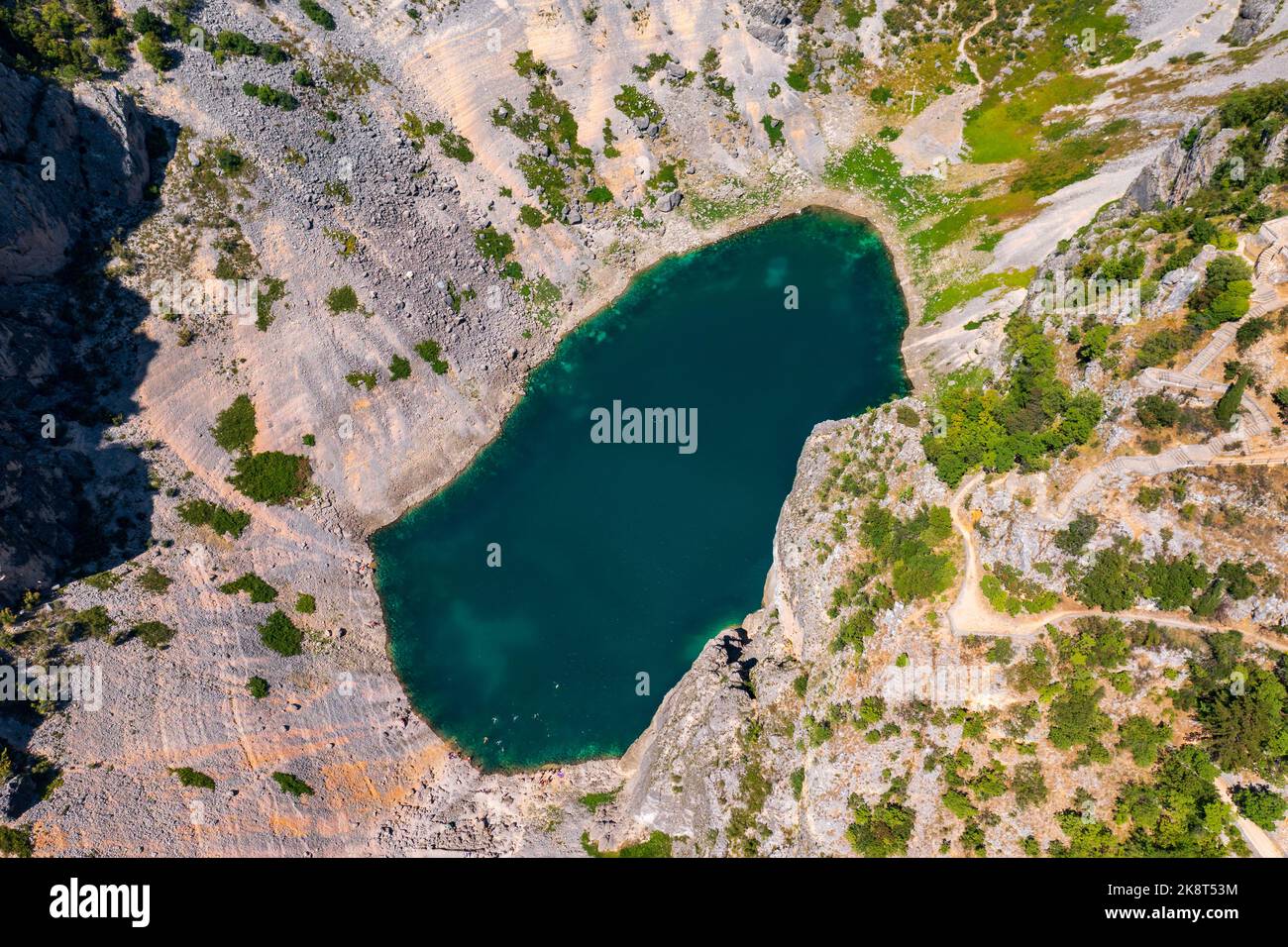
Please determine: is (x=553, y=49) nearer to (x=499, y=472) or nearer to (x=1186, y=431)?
(x=499, y=472)

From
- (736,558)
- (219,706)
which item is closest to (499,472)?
(736,558)

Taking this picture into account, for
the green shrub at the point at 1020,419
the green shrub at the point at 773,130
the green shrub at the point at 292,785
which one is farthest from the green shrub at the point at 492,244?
the green shrub at the point at 292,785

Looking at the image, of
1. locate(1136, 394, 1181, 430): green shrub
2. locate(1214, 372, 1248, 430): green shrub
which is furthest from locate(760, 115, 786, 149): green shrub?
locate(1214, 372, 1248, 430): green shrub

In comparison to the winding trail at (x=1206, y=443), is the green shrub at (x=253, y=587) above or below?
below

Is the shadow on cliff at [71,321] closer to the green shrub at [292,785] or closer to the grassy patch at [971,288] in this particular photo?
the green shrub at [292,785]

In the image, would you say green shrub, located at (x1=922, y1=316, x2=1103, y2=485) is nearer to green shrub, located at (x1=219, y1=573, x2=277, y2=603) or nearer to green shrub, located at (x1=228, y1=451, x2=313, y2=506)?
green shrub, located at (x1=228, y1=451, x2=313, y2=506)

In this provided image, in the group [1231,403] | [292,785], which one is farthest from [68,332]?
[1231,403]

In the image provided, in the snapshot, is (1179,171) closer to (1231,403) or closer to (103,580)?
(1231,403)
